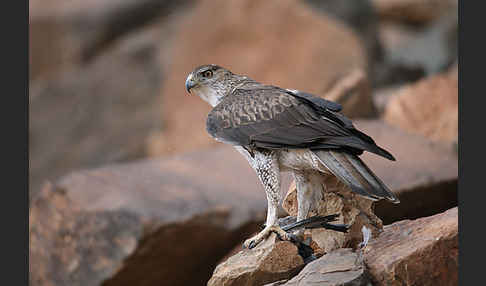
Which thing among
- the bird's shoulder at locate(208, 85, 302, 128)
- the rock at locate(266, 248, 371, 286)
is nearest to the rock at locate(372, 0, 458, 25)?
the bird's shoulder at locate(208, 85, 302, 128)

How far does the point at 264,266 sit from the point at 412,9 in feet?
59.9

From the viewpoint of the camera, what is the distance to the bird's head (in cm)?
676

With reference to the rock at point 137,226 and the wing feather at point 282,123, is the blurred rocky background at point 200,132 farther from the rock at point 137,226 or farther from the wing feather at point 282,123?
the wing feather at point 282,123

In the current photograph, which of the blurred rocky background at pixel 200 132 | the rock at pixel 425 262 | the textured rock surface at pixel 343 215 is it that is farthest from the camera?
the blurred rocky background at pixel 200 132

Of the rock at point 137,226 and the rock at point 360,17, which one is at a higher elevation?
the rock at point 360,17

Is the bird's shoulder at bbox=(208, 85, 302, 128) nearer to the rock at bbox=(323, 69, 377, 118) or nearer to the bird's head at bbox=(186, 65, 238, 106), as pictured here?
the bird's head at bbox=(186, 65, 238, 106)

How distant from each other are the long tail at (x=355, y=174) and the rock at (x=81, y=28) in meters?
17.7

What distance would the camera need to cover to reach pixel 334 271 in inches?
219

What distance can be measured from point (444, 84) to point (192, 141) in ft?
18.1

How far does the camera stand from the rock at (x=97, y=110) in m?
19.1

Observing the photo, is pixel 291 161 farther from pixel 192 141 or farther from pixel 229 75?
pixel 192 141

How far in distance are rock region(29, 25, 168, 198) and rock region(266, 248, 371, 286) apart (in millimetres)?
12906

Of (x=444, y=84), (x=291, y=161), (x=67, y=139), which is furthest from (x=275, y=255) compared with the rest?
(x=67, y=139)

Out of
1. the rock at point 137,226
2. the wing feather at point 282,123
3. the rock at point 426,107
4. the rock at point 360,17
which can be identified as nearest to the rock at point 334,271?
the wing feather at point 282,123
